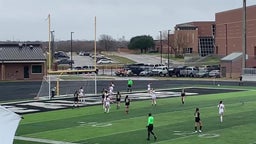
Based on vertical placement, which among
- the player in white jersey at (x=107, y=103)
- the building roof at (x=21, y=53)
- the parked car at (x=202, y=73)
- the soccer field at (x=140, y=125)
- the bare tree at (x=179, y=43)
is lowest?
the soccer field at (x=140, y=125)

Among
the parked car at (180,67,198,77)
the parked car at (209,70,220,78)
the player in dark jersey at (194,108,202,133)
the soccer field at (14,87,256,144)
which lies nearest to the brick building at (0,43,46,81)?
the parked car at (180,67,198,77)

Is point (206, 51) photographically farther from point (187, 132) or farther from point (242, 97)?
point (187, 132)

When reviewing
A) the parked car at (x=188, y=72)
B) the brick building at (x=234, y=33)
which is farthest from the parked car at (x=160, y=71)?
the brick building at (x=234, y=33)

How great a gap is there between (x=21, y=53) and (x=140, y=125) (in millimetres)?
46738

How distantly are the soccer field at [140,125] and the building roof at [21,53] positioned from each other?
3382 cm

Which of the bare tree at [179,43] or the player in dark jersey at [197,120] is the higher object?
the bare tree at [179,43]

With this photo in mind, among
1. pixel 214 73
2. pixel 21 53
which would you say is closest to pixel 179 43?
pixel 214 73

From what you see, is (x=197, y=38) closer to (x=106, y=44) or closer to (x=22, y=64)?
(x=106, y=44)

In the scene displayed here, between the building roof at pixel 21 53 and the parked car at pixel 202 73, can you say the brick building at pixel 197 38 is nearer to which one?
the parked car at pixel 202 73

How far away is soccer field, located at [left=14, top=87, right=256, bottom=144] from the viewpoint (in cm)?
2531

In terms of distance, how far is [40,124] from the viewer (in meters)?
31.6

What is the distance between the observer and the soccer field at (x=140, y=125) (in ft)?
83.0

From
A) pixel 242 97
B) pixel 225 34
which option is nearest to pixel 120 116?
pixel 242 97

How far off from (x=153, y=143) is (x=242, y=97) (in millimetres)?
23210
